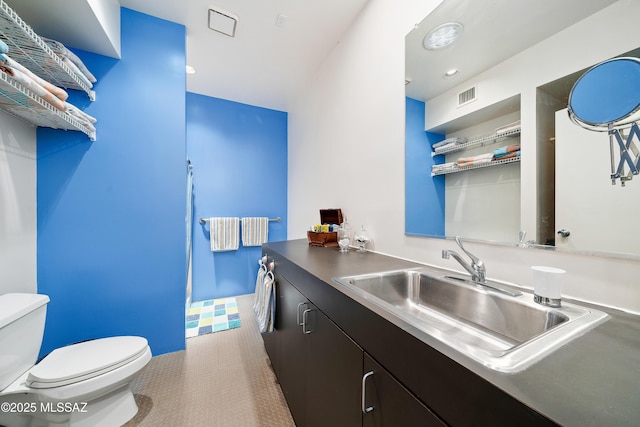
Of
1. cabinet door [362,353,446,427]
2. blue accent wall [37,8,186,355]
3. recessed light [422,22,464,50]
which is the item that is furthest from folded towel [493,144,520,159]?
blue accent wall [37,8,186,355]

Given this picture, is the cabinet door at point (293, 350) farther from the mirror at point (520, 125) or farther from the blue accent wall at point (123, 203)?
the blue accent wall at point (123, 203)

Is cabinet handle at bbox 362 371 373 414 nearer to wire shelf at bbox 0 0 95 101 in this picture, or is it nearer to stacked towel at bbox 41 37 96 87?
wire shelf at bbox 0 0 95 101

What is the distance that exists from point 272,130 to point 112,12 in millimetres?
1747

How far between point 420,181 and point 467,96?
0.42m

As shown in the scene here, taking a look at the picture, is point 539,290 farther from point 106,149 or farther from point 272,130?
point 272,130

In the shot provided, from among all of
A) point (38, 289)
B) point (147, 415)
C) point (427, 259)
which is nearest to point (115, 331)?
point (38, 289)

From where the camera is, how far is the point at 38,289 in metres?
1.42

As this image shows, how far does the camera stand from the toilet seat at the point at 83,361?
983mm

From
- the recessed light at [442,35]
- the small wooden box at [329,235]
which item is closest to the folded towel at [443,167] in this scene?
the recessed light at [442,35]

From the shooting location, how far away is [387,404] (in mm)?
524

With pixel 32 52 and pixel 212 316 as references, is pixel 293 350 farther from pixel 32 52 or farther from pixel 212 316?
pixel 32 52

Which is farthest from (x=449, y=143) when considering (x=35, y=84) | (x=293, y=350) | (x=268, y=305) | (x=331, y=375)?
(x=35, y=84)

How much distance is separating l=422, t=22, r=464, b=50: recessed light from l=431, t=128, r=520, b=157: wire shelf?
1.63 ft

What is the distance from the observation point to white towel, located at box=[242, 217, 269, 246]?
287 centimetres
